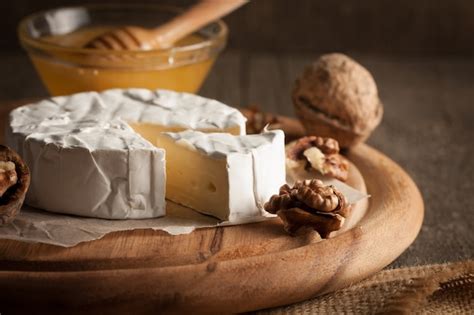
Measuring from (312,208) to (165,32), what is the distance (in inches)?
40.0

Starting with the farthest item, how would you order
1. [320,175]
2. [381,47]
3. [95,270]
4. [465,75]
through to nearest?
[381,47], [465,75], [320,175], [95,270]

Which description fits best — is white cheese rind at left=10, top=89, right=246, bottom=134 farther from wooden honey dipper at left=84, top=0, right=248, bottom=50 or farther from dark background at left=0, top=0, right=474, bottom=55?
dark background at left=0, top=0, right=474, bottom=55

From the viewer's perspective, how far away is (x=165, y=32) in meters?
2.67

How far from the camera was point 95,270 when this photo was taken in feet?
5.63

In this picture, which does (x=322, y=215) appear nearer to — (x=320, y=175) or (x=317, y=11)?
(x=320, y=175)

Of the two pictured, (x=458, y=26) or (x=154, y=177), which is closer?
(x=154, y=177)

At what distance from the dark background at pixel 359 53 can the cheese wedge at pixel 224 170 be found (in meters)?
1.08

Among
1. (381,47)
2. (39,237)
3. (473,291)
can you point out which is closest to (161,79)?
(39,237)

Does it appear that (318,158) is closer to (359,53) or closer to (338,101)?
(338,101)

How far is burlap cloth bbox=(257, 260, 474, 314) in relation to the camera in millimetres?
1719

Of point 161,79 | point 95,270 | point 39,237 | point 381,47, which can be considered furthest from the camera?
point 381,47

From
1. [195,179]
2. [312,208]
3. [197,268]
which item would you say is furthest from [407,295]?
[195,179]

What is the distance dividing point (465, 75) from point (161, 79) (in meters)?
1.47

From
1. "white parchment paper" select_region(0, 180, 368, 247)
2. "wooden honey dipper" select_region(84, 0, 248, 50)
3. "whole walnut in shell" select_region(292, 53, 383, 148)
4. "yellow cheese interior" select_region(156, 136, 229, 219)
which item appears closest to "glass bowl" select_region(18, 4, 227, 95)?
"wooden honey dipper" select_region(84, 0, 248, 50)
